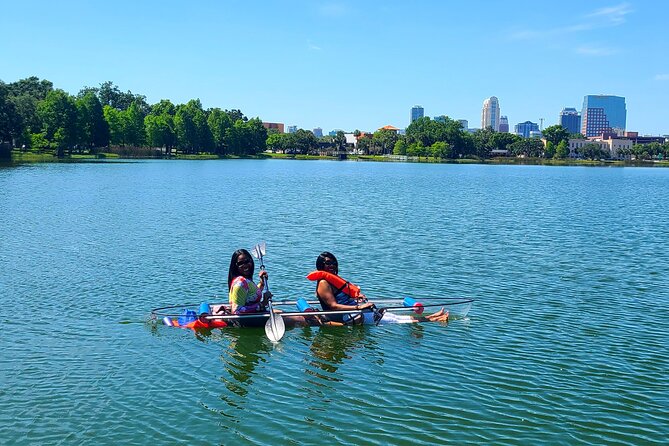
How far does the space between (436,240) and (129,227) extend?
15.3 m

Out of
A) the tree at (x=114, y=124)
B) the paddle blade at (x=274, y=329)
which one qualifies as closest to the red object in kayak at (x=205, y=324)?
the paddle blade at (x=274, y=329)

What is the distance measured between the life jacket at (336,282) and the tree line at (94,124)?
326 ft

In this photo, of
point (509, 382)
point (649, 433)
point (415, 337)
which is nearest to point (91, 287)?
point (415, 337)

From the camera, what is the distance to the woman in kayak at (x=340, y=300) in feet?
51.2

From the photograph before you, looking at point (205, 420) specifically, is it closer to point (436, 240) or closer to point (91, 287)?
point (91, 287)

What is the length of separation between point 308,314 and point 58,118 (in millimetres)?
115640

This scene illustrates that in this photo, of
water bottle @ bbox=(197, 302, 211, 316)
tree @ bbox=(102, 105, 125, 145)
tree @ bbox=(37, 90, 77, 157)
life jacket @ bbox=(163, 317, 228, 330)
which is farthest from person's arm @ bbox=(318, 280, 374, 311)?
tree @ bbox=(102, 105, 125, 145)

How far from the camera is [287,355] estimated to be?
1384 centimetres

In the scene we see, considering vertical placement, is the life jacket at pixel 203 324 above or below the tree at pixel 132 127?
below

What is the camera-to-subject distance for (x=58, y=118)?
118000mm

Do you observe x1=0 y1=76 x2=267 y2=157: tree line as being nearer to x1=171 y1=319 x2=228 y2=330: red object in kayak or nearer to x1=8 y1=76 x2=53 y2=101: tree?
x1=8 y1=76 x2=53 y2=101: tree

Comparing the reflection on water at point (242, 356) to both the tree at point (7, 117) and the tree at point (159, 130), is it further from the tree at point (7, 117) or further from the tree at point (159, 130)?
the tree at point (159, 130)

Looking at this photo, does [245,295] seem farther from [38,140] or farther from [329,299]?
[38,140]

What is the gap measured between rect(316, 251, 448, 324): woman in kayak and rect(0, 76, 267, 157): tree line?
99.3 m
